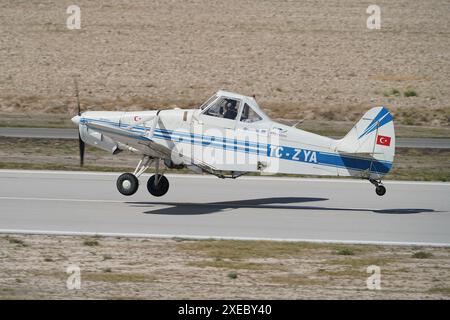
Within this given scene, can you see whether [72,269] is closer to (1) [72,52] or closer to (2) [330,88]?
(2) [330,88]

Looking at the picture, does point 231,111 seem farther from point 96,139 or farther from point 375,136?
point 96,139

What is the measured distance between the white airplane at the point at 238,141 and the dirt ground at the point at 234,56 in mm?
20517

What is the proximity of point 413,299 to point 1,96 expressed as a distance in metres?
33.6

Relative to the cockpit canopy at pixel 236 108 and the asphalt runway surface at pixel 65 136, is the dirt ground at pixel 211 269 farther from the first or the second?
the asphalt runway surface at pixel 65 136

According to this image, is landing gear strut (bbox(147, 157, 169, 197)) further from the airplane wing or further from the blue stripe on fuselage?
the blue stripe on fuselage

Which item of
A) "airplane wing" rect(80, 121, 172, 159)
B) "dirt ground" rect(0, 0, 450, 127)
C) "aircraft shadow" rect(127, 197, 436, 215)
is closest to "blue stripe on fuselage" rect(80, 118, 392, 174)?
"airplane wing" rect(80, 121, 172, 159)

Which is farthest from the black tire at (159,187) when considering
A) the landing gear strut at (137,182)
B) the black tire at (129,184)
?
the black tire at (129,184)

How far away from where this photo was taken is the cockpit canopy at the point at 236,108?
58.1ft

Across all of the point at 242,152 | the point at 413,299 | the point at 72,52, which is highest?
the point at 72,52

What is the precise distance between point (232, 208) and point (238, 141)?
1.73m

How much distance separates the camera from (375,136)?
55.8 feet

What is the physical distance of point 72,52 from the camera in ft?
164

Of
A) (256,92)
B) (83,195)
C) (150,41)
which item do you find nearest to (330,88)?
(256,92)

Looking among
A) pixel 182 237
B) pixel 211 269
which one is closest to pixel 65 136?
pixel 182 237
